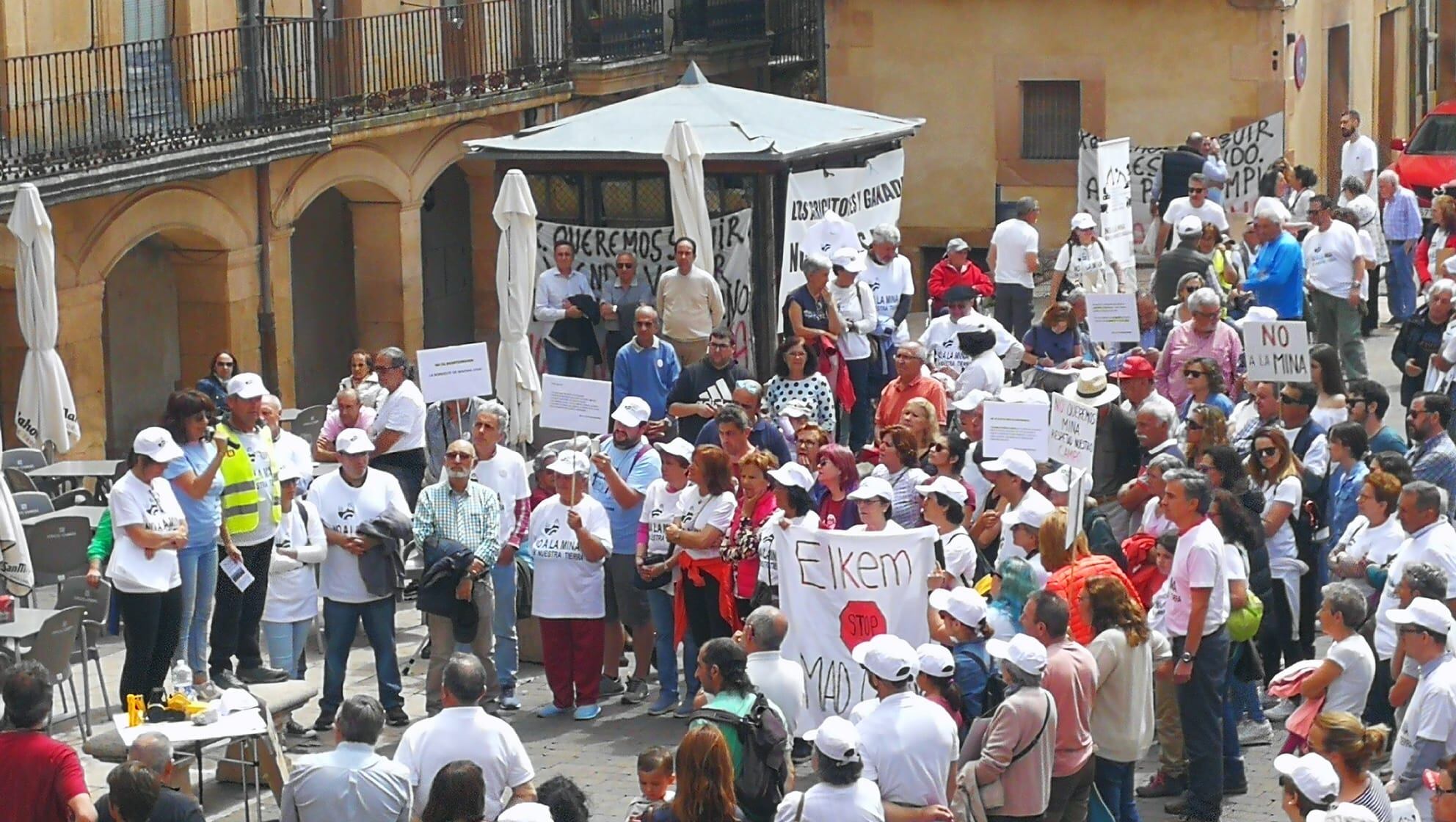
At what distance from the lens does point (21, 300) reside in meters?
17.5

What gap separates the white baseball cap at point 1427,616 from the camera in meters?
10.5

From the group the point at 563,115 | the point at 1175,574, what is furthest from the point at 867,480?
the point at 563,115

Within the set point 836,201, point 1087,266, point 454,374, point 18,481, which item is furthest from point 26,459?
point 1087,266

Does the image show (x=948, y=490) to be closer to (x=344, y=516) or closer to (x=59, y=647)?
(x=344, y=516)

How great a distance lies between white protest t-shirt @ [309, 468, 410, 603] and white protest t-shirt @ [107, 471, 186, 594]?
911 millimetres

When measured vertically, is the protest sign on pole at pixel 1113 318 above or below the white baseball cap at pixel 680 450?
above

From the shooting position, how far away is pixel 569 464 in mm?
13820

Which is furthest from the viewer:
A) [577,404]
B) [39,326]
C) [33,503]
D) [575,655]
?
[39,326]

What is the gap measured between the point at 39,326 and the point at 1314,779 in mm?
11288

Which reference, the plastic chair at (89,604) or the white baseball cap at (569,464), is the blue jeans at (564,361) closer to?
the white baseball cap at (569,464)

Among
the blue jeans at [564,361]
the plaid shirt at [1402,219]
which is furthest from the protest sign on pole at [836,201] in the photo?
the plaid shirt at [1402,219]

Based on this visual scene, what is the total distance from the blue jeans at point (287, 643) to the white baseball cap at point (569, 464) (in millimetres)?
1723

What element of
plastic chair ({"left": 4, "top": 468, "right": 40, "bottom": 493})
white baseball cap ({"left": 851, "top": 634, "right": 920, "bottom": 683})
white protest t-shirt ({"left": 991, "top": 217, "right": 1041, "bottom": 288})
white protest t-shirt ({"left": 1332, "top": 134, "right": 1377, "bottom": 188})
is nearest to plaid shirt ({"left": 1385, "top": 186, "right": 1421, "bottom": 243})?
white protest t-shirt ({"left": 1332, "top": 134, "right": 1377, "bottom": 188})

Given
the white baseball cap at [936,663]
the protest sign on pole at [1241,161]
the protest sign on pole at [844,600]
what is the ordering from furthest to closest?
the protest sign on pole at [1241,161], the protest sign on pole at [844,600], the white baseball cap at [936,663]
